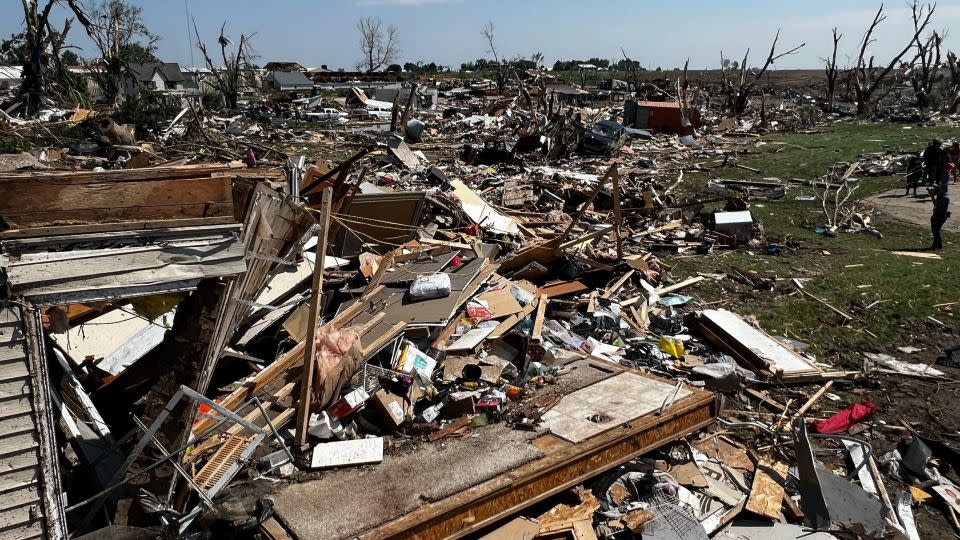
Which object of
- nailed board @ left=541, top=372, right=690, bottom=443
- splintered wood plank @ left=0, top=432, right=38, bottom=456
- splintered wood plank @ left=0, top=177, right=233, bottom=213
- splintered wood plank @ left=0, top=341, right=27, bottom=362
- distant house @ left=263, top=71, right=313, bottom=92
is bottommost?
nailed board @ left=541, top=372, right=690, bottom=443

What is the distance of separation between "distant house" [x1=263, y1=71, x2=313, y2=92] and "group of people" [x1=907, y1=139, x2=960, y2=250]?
38755 mm

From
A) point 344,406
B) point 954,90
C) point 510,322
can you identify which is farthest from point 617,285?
point 954,90

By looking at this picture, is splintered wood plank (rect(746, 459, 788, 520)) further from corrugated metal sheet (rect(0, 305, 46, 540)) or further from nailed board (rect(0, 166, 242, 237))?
corrugated metal sheet (rect(0, 305, 46, 540))

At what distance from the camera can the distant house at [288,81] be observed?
153 feet

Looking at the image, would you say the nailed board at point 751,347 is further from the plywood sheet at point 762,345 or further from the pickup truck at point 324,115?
the pickup truck at point 324,115

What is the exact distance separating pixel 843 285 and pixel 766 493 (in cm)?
571

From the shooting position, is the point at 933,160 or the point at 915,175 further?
the point at 915,175

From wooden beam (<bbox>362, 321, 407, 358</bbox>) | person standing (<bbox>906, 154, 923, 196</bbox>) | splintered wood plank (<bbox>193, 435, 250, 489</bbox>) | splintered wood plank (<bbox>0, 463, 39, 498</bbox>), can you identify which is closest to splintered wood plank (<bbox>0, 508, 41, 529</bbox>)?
splintered wood plank (<bbox>0, 463, 39, 498</bbox>)

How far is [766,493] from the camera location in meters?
5.11

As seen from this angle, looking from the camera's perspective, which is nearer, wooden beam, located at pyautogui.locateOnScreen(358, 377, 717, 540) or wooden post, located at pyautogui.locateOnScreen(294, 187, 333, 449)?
wooden beam, located at pyautogui.locateOnScreen(358, 377, 717, 540)

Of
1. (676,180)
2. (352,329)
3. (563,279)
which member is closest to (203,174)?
(352,329)

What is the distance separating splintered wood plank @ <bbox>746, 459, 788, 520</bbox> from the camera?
491 centimetres

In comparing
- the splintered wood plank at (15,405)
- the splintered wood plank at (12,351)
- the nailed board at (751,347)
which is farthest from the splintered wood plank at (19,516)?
the nailed board at (751,347)

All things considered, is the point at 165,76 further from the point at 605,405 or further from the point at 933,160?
the point at 605,405
